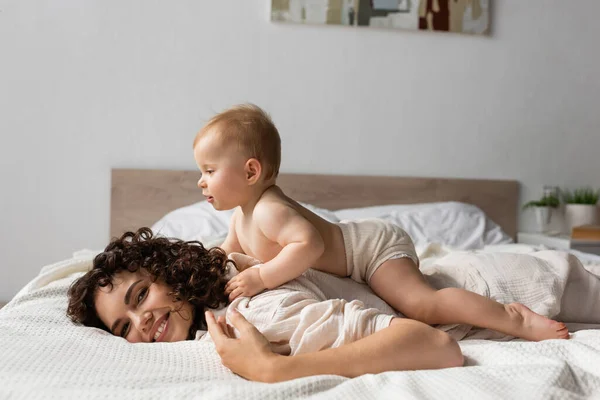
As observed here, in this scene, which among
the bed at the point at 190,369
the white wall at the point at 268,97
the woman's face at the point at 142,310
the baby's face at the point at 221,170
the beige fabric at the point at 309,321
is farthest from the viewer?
the white wall at the point at 268,97

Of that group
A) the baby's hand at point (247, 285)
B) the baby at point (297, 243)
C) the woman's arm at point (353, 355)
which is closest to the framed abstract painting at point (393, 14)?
the baby at point (297, 243)

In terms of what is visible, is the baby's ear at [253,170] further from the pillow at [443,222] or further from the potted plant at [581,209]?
the potted plant at [581,209]

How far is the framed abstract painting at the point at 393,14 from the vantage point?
135 inches

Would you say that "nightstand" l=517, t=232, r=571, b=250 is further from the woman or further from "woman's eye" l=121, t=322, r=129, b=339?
"woman's eye" l=121, t=322, r=129, b=339

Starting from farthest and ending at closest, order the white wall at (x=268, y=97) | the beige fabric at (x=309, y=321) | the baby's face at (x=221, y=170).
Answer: the white wall at (x=268, y=97) → the baby's face at (x=221, y=170) → the beige fabric at (x=309, y=321)

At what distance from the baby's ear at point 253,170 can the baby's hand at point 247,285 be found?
221 mm

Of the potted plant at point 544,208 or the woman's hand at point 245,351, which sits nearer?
the woman's hand at point 245,351

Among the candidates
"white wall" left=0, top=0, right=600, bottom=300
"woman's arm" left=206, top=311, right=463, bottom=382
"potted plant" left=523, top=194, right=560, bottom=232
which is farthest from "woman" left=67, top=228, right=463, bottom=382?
"potted plant" left=523, top=194, right=560, bottom=232

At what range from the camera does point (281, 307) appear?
1.25m

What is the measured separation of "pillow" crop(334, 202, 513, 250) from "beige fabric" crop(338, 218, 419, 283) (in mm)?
1395

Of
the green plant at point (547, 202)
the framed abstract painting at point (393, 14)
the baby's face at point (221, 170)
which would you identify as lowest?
the green plant at point (547, 202)

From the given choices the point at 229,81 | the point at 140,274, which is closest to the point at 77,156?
the point at 229,81

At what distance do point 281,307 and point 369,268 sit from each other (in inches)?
14.3

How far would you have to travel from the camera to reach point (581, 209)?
3.55 m
